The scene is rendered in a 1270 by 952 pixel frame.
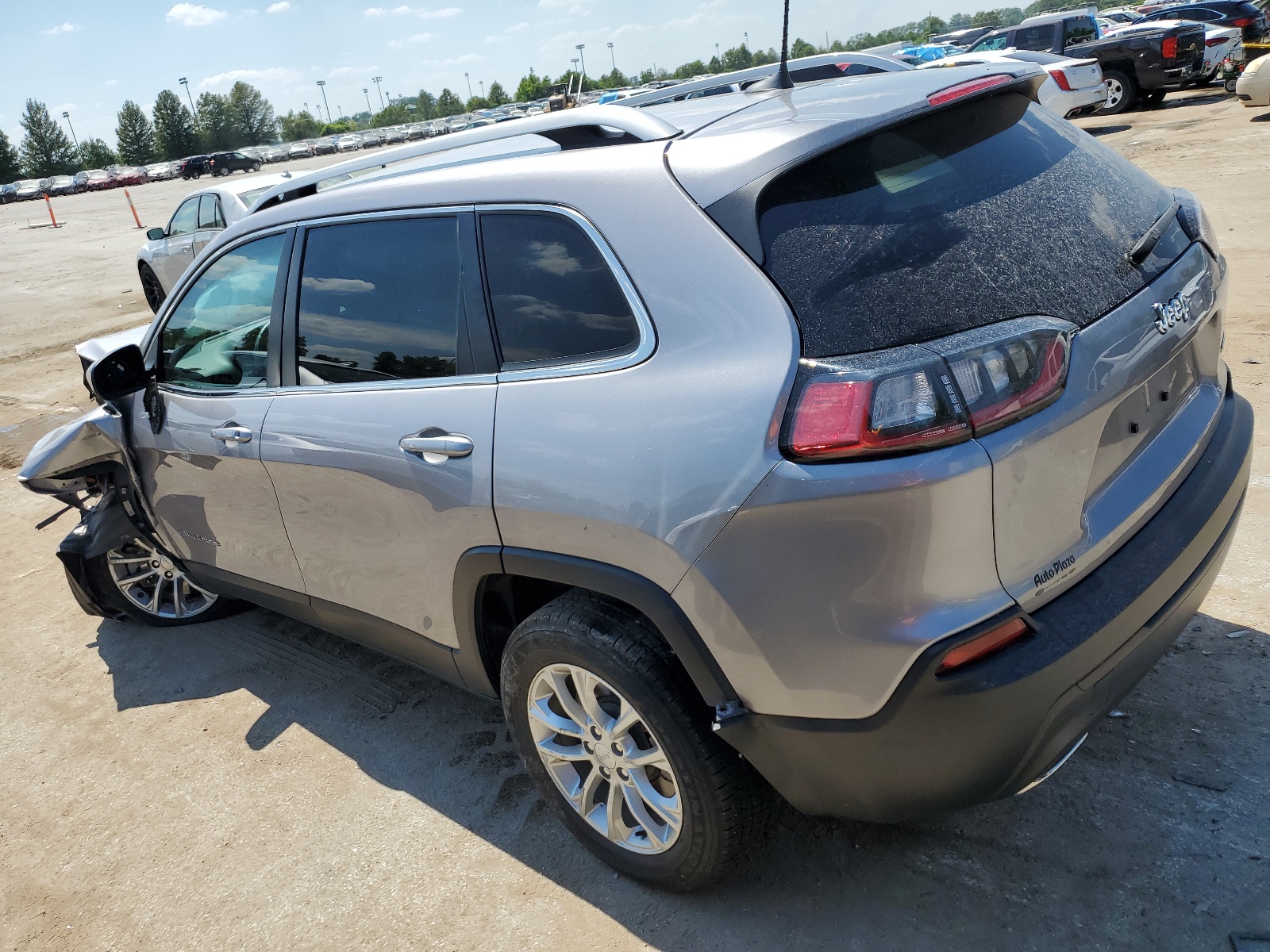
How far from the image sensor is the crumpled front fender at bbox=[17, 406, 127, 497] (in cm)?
400

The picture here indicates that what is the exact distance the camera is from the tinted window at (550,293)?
2.23 meters

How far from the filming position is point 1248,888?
2.23 m

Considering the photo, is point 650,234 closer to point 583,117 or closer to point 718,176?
point 718,176

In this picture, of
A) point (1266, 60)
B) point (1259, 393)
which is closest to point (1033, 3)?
point (1266, 60)

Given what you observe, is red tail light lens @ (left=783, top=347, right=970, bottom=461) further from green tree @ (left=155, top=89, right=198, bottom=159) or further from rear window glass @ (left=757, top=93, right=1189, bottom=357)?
green tree @ (left=155, top=89, right=198, bottom=159)

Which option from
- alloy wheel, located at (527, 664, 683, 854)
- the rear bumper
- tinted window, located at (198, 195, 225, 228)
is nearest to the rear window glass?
the rear bumper

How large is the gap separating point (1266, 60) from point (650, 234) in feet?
53.3

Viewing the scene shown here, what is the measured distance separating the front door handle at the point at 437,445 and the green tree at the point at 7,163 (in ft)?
335

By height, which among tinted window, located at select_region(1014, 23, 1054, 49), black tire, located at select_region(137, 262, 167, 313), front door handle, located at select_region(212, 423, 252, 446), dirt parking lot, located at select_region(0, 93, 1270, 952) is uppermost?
tinted window, located at select_region(1014, 23, 1054, 49)

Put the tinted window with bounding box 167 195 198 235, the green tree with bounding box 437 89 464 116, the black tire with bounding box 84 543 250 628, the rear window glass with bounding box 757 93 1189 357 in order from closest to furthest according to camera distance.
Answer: the rear window glass with bounding box 757 93 1189 357, the black tire with bounding box 84 543 250 628, the tinted window with bounding box 167 195 198 235, the green tree with bounding box 437 89 464 116

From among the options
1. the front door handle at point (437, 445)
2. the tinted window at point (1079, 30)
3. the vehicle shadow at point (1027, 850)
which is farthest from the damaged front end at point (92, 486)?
the tinted window at point (1079, 30)

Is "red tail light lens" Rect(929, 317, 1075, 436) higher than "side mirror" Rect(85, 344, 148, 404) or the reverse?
higher

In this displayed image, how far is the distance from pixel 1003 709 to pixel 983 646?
0.13m

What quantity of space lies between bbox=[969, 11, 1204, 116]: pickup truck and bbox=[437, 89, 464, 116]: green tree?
137 meters
